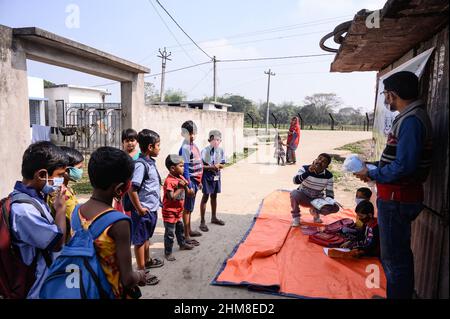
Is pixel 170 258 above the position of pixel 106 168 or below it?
below

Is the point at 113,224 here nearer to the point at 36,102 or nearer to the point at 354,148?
the point at 354,148

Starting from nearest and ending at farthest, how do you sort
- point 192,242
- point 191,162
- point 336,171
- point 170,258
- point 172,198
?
point 172,198
point 170,258
point 192,242
point 191,162
point 336,171

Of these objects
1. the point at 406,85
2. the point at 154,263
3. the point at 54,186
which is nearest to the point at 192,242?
the point at 154,263

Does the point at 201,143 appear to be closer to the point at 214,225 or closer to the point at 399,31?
the point at 214,225

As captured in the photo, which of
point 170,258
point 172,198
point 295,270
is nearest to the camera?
point 295,270

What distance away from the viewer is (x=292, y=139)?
1147cm

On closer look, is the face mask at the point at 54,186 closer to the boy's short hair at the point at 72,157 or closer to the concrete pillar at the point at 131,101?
the boy's short hair at the point at 72,157

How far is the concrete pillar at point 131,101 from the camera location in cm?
679

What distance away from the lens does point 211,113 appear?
1175 centimetres

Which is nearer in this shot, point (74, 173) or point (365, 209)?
point (74, 173)

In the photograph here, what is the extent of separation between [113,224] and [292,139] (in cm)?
1043

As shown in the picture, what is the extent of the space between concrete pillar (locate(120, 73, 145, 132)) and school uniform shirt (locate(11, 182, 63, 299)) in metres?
5.23
